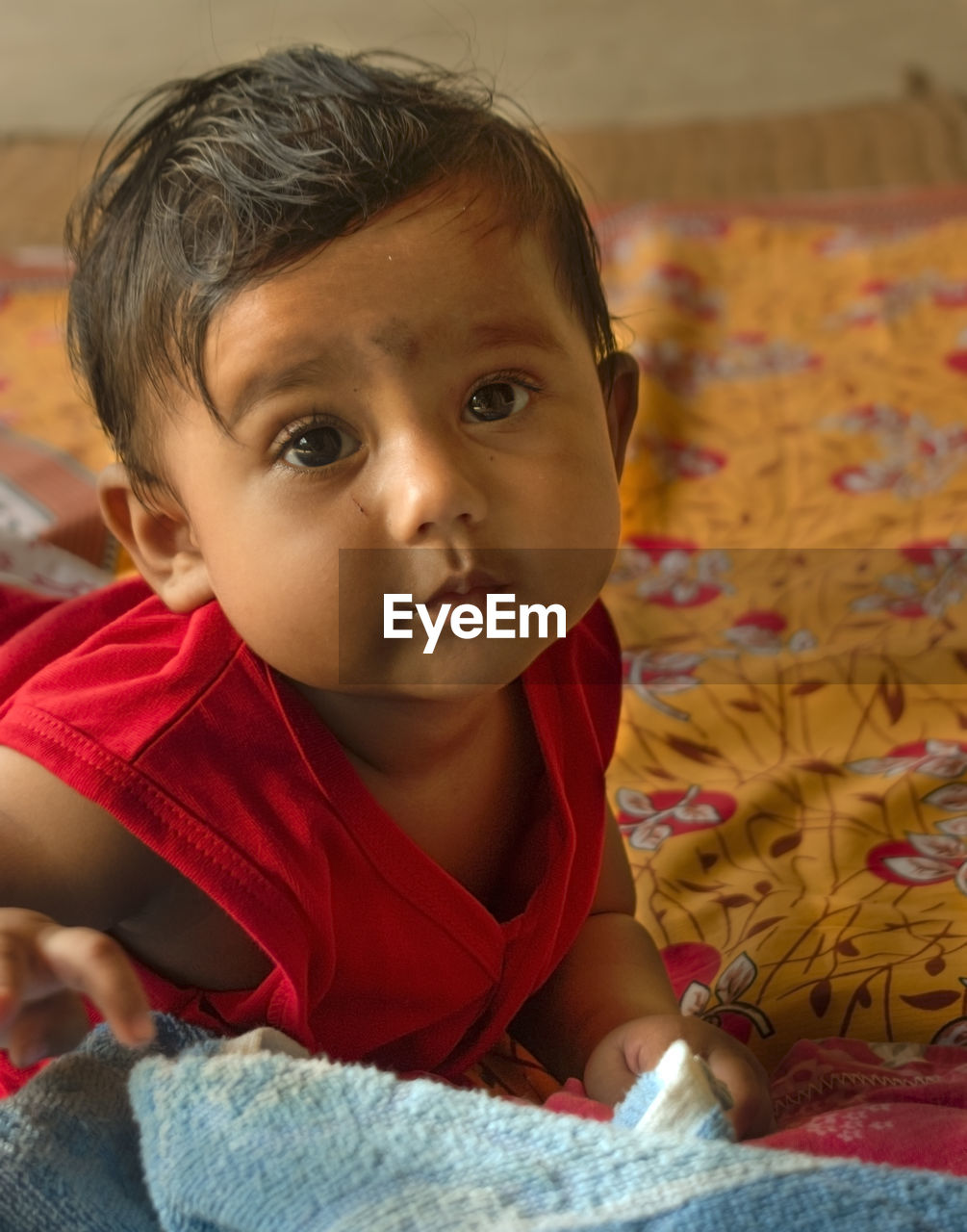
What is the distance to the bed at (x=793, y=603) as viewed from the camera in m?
0.72

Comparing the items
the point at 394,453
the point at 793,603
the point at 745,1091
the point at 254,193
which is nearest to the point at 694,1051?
the point at 745,1091

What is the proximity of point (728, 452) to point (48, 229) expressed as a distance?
1012 millimetres

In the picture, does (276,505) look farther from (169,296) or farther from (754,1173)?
(754,1173)

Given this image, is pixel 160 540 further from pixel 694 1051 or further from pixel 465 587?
pixel 694 1051

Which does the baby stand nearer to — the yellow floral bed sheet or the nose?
the nose

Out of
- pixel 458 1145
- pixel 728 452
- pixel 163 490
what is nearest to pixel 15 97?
pixel 728 452

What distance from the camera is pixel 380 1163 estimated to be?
479mm

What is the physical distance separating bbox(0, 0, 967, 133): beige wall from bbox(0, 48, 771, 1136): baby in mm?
2016

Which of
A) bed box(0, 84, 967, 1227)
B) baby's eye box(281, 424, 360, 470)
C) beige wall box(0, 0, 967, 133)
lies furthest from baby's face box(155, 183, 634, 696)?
beige wall box(0, 0, 967, 133)

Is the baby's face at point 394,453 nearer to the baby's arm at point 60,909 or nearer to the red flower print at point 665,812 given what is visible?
the baby's arm at point 60,909

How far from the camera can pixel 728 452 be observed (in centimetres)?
134

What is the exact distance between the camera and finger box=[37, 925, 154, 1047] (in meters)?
0.48

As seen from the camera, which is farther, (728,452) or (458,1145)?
(728,452)

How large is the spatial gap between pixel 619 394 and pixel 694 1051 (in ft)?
1.10
